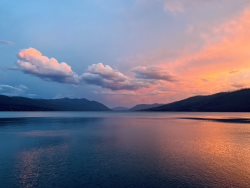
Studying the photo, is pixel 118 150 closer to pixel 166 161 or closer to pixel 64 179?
pixel 166 161

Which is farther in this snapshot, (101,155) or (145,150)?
(145,150)

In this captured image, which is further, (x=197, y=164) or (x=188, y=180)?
(x=197, y=164)

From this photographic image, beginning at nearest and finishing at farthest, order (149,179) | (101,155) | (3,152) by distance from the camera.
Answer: (149,179) < (101,155) < (3,152)

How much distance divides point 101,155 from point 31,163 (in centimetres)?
1411

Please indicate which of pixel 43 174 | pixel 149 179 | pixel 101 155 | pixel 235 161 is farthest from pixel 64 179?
pixel 235 161

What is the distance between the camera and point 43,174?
1419 inches

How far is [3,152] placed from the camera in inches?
2136

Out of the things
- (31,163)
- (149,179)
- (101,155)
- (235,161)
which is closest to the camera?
(149,179)

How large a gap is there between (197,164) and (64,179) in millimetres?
23450

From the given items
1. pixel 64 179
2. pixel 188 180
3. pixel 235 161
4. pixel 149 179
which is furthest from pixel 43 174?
pixel 235 161

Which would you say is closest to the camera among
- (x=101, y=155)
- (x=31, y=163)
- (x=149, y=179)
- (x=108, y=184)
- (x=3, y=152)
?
(x=108, y=184)

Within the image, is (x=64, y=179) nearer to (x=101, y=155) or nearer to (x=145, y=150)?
(x=101, y=155)

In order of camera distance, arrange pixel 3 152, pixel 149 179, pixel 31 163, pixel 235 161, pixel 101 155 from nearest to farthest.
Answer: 1. pixel 149 179
2. pixel 31 163
3. pixel 235 161
4. pixel 101 155
5. pixel 3 152

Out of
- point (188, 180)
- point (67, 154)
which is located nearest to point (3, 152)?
point (67, 154)
